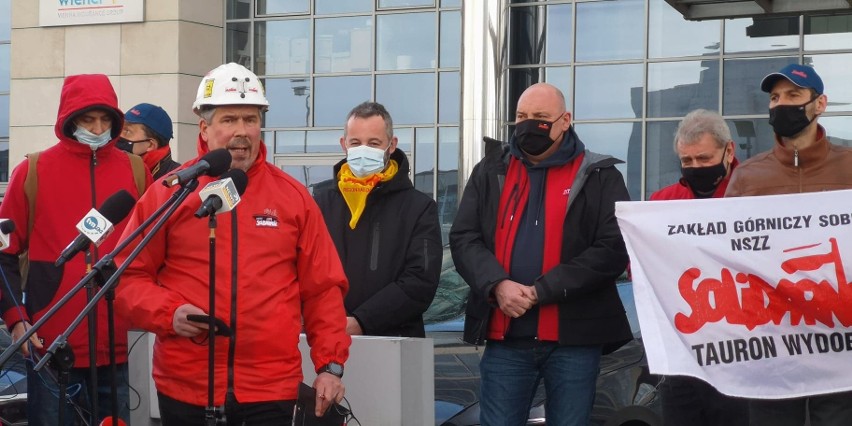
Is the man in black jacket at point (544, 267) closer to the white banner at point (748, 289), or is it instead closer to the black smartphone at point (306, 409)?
the white banner at point (748, 289)

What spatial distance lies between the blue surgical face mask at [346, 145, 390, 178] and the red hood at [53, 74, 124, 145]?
1.17 metres

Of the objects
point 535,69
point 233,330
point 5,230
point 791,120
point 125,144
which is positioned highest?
point 535,69

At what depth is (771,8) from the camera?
10453mm

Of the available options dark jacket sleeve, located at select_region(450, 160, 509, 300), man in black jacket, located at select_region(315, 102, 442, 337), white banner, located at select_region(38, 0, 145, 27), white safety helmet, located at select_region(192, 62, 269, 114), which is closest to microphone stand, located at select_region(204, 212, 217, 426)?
white safety helmet, located at select_region(192, 62, 269, 114)

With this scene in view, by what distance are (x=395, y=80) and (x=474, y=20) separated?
3431 mm

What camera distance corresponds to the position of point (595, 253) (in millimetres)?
5934

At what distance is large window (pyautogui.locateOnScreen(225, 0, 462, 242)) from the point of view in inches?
795

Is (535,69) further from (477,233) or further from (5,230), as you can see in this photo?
(5,230)

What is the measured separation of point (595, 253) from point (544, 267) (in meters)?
0.26

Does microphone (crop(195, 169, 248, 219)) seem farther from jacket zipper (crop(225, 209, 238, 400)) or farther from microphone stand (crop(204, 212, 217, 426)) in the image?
jacket zipper (crop(225, 209, 238, 400))

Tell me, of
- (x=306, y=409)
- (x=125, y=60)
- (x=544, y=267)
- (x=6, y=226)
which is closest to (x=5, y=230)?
(x=6, y=226)

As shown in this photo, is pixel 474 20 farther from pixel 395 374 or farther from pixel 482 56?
pixel 395 374

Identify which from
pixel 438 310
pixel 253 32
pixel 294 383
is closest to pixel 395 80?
pixel 253 32

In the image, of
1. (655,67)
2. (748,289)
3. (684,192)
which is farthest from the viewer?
(655,67)
